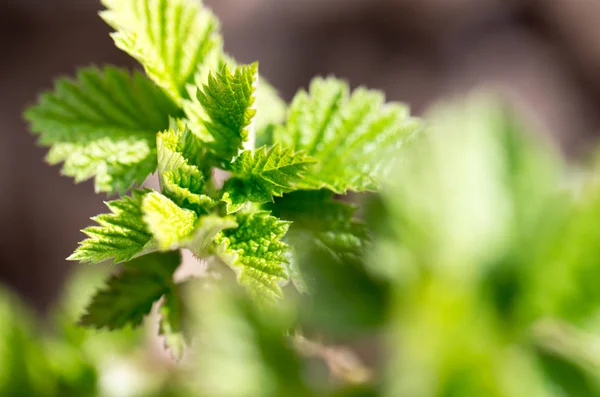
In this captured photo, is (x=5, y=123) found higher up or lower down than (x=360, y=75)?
lower down

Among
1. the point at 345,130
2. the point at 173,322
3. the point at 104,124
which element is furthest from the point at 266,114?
the point at 173,322

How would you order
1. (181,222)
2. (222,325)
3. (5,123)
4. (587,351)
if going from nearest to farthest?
(181,222)
(222,325)
(587,351)
(5,123)

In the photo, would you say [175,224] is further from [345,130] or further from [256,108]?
[345,130]

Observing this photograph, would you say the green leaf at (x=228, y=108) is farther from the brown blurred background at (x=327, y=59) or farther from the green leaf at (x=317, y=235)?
the brown blurred background at (x=327, y=59)

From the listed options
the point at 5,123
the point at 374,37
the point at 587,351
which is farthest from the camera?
the point at 374,37

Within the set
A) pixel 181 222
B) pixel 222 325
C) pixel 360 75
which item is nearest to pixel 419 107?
pixel 360 75

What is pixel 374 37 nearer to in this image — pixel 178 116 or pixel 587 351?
pixel 587 351

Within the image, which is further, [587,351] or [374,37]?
[374,37]

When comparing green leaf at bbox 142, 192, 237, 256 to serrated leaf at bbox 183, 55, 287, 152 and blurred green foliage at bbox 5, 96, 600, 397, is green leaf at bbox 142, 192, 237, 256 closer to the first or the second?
serrated leaf at bbox 183, 55, 287, 152
